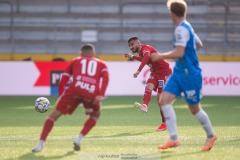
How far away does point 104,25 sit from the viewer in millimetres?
27578

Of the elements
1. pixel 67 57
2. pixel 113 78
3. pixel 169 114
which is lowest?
pixel 113 78

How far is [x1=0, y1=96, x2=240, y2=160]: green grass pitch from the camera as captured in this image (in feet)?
29.7

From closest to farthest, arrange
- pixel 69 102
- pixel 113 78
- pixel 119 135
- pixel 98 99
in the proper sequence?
pixel 98 99 → pixel 69 102 → pixel 119 135 → pixel 113 78

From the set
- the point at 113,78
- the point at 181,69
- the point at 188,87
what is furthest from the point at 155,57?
the point at 113,78

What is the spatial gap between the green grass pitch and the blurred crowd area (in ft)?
25.8

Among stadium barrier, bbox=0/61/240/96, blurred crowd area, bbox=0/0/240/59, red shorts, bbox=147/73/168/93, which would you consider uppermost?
red shorts, bbox=147/73/168/93

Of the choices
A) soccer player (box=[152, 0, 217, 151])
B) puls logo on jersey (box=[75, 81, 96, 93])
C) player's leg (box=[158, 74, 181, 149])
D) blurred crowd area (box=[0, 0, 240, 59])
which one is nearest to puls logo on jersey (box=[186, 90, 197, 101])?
soccer player (box=[152, 0, 217, 151])

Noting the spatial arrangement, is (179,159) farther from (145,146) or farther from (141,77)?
(141,77)

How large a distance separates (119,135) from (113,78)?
11.6m

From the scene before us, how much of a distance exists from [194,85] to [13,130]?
4729 millimetres

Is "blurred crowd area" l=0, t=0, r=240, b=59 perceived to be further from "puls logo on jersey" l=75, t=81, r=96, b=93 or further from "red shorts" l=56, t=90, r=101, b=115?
"puls logo on jersey" l=75, t=81, r=96, b=93

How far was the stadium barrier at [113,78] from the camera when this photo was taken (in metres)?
23.0

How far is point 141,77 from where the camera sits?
23.3 m

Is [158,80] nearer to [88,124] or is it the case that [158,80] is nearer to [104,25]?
[88,124]
